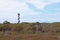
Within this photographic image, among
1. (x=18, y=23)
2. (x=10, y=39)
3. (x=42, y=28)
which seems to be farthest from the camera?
(x=18, y=23)

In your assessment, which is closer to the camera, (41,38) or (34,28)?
(41,38)

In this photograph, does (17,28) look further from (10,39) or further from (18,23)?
(10,39)

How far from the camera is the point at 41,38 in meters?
31.7

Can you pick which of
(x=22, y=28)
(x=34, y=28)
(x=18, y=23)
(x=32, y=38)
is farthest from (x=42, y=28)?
(x=32, y=38)

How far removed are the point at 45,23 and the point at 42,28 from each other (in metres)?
4.96

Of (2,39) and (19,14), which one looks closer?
(2,39)

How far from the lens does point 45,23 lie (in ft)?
164

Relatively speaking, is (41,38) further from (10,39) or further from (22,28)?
(22,28)

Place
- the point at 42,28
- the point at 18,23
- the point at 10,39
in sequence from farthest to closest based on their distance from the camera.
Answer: the point at 18,23
the point at 42,28
the point at 10,39

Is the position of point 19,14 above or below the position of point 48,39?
above

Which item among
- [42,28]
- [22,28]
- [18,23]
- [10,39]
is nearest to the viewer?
[10,39]

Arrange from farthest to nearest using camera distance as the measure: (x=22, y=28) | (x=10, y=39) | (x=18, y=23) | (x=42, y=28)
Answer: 1. (x=18, y=23)
2. (x=22, y=28)
3. (x=42, y=28)
4. (x=10, y=39)

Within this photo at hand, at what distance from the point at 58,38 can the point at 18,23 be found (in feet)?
73.2

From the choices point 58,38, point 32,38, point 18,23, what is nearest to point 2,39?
point 32,38
